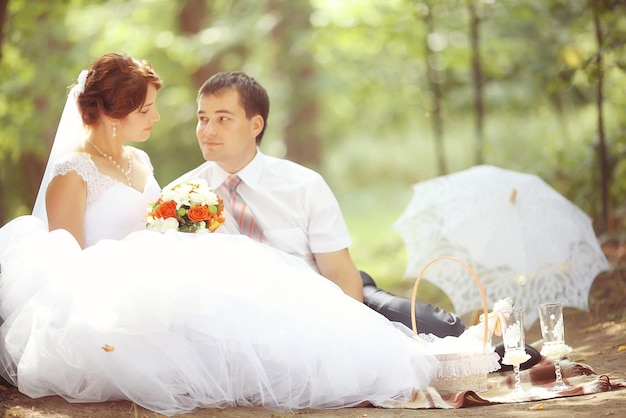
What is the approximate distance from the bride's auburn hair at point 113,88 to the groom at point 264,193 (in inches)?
17.8

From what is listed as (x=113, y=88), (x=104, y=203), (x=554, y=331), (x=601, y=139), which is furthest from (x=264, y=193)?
(x=601, y=139)

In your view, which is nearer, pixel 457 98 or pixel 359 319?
pixel 359 319

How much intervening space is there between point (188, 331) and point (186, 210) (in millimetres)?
779

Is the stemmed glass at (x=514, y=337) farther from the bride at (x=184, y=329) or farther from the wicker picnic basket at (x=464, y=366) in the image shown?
the bride at (x=184, y=329)

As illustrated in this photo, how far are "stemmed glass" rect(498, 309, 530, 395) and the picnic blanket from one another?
0.13m

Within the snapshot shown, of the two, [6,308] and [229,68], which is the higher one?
[229,68]

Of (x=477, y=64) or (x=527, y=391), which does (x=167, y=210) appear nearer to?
(x=527, y=391)

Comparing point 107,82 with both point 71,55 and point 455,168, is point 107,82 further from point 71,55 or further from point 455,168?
point 455,168

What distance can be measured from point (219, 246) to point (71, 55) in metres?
7.18

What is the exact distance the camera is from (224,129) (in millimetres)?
5035

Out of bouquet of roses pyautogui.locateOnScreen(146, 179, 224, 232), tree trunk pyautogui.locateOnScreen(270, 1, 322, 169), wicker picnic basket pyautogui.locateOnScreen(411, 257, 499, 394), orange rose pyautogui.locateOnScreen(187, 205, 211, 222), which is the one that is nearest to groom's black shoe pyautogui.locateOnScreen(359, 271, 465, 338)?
wicker picnic basket pyautogui.locateOnScreen(411, 257, 499, 394)

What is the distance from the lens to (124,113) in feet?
15.6

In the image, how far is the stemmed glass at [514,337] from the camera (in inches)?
163

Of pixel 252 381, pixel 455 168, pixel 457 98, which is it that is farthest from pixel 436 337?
pixel 455 168
